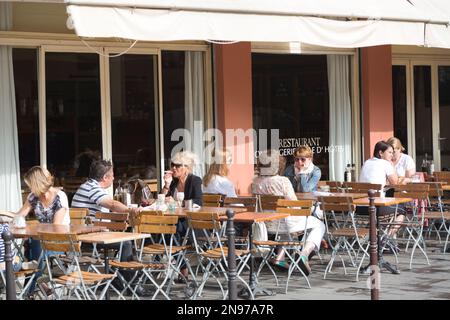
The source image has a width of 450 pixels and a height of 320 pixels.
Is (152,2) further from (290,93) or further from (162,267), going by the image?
(290,93)

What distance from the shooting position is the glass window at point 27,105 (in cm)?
1257

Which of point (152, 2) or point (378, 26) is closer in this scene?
point (152, 2)

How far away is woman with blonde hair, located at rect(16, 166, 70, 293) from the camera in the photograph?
1048 cm

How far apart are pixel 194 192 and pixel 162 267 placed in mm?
1830

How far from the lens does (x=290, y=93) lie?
15.9 m

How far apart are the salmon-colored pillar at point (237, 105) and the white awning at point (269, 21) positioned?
86.1 inches

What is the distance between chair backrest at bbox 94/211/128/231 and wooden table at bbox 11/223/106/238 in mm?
258

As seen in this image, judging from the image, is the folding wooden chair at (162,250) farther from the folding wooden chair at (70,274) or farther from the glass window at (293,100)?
the glass window at (293,100)

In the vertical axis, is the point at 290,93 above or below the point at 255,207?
above

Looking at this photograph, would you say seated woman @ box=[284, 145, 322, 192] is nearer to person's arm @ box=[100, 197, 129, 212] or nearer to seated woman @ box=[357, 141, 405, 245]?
seated woman @ box=[357, 141, 405, 245]

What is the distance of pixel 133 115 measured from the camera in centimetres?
1380

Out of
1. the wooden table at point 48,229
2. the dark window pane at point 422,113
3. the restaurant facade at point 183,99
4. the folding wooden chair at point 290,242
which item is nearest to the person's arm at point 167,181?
the restaurant facade at point 183,99
